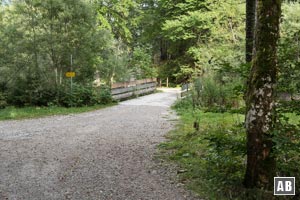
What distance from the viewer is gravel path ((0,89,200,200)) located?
164 inches

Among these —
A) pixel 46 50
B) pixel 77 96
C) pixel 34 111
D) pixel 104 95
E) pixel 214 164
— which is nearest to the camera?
pixel 214 164

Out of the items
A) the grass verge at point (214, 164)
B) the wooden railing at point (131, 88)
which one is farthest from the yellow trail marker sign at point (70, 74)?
the grass verge at point (214, 164)

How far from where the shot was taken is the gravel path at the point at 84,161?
4.16m

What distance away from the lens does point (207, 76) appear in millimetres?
12930

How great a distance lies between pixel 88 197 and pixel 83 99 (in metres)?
9.03

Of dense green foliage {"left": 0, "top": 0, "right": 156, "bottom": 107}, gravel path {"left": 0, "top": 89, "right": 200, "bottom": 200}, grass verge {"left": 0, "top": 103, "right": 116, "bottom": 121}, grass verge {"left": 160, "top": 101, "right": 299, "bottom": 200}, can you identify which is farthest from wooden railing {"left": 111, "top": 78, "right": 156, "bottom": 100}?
grass verge {"left": 160, "top": 101, "right": 299, "bottom": 200}

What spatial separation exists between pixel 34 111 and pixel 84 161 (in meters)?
6.41

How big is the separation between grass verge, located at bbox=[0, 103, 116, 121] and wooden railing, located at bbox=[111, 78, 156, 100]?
2.46m

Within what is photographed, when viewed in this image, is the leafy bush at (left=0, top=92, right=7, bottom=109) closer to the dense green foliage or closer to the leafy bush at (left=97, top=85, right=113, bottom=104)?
the dense green foliage

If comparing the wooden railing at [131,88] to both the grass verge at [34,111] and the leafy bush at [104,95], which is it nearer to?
the leafy bush at [104,95]

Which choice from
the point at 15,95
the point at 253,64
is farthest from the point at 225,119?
the point at 15,95

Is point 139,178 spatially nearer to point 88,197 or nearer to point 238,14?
point 88,197

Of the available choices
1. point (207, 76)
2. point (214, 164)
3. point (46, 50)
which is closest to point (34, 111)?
point (46, 50)

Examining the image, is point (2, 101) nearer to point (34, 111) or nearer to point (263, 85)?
point (34, 111)
